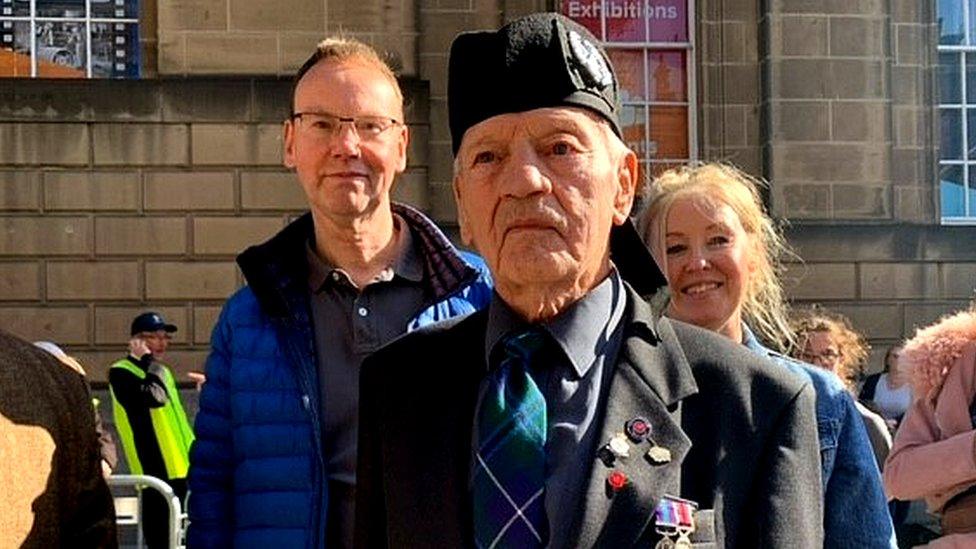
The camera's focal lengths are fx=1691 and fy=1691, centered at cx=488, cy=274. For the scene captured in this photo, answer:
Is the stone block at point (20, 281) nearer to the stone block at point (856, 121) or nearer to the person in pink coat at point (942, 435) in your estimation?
the stone block at point (856, 121)

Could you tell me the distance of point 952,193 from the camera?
1602 cm

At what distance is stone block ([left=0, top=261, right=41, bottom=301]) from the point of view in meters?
14.3

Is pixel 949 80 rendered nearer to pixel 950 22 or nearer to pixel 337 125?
pixel 950 22

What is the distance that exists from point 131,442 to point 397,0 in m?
5.78

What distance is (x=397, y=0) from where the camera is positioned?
1473 centimetres

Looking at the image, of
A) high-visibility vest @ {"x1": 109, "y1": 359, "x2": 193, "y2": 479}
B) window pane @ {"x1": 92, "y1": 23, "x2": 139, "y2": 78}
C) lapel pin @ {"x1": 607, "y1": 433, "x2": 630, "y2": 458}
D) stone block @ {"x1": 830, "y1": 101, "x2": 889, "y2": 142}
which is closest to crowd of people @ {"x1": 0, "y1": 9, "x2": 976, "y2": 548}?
lapel pin @ {"x1": 607, "y1": 433, "x2": 630, "y2": 458}

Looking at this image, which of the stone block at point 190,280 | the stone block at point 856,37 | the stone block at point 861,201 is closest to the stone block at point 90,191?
the stone block at point 190,280

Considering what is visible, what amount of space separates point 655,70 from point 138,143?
481cm

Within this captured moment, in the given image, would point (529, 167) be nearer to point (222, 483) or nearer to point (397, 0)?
point (222, 483)

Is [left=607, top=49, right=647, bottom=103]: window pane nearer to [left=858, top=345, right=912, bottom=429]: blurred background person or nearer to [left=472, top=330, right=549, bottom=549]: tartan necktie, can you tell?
[left=858, top=345, right=912, bottom=429]: blurred background person

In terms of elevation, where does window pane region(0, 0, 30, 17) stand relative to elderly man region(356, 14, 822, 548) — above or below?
above

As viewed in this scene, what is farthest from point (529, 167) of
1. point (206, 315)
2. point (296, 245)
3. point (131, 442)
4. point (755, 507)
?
point (206, 315)

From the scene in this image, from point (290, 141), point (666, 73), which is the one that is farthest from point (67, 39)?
point (290, 141)

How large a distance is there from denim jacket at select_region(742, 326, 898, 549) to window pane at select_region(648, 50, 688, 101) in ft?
41.7
